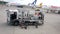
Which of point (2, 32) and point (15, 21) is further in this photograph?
point (15, 21)

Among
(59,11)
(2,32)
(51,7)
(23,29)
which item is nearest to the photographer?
(2,32)

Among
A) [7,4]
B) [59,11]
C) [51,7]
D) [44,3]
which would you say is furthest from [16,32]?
[7,4]

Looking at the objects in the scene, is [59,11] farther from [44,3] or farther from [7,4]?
[7,4]

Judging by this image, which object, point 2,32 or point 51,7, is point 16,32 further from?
point 51,7

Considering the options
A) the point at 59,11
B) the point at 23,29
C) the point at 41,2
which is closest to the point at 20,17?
the point at 23,29

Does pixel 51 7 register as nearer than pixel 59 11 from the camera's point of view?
No

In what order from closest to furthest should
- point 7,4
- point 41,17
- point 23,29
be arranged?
point 23,29
point 41,17
point 7,4

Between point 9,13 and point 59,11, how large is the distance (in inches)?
468

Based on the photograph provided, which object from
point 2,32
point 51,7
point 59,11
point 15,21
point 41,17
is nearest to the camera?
point 2,32

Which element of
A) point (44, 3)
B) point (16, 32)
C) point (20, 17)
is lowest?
point (16, 32)

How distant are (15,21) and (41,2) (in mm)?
15724

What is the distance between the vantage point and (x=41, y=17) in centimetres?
1576

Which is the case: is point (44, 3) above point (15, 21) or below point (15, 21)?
above

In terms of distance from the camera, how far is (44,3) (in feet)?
96.7
